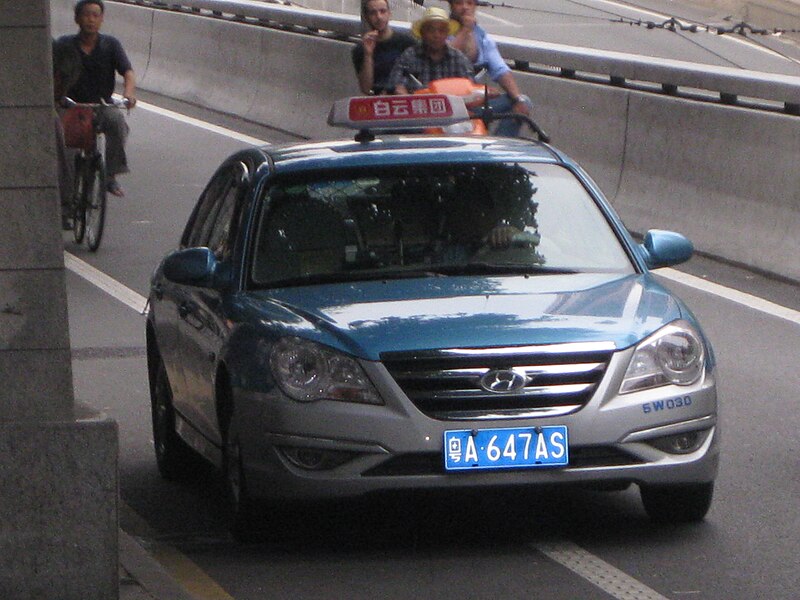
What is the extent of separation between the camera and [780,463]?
922 centimetres

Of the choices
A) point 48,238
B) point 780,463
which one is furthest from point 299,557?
point 780,463

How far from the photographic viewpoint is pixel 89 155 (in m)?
17.1

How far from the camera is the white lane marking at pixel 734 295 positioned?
529 inches

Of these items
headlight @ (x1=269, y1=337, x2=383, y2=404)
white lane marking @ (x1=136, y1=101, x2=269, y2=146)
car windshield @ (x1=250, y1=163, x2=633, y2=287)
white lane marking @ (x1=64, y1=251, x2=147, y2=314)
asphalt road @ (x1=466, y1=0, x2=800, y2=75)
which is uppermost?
car windshield @ (x1=250, y1=163, x2=633, y2=287)

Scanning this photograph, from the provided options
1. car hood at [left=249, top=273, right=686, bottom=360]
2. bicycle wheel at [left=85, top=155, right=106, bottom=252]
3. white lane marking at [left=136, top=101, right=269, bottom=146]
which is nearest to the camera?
car hood at [left=249, top=273, right=686, bottom=360]

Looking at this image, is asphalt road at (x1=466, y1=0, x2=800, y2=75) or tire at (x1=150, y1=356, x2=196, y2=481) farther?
asphalt road at (x1=466, y1=0, x2=800, y2=75)

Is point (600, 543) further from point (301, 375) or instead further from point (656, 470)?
point (301, 375)

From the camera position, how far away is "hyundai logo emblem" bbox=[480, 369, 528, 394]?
733cm

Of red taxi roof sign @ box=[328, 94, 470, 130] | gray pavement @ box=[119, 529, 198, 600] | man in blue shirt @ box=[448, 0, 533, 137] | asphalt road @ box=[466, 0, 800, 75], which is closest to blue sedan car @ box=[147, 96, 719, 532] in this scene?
red taxi roof sign @ box=[328, 94, 470, 130]

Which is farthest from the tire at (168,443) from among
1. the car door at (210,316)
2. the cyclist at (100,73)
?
the cyclist at (100,73)

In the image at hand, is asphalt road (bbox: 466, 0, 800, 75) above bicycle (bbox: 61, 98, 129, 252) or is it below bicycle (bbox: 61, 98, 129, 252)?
below

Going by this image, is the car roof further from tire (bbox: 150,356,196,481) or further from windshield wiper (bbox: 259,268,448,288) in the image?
tire (bbox: 150,356,196,481)

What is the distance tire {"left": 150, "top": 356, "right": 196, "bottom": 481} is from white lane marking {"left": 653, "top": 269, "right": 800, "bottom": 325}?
5028 mm

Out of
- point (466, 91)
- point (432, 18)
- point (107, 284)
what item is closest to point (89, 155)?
point (107, 284)
